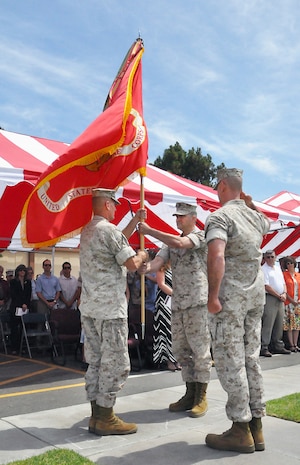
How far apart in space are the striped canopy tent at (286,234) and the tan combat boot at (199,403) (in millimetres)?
7338

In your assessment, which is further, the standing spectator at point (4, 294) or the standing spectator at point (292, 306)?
the standing spectator at point (4, 294)

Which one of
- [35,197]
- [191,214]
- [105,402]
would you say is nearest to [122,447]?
[105,402]

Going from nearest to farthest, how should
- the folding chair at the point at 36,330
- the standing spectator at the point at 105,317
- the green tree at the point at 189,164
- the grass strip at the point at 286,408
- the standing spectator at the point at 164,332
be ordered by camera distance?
the standing spectator at the point at 105,317 < the grass strip at the point at 286,408 < the standing spectator at the point at 164,332 < the folding chair at the point at 36,330 < the green tree at the point at 189,164

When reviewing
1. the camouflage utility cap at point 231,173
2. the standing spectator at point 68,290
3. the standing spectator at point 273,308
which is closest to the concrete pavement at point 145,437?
the camouflage utility cap at point 231,173

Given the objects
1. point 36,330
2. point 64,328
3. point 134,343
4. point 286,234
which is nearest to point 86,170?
point 134,343

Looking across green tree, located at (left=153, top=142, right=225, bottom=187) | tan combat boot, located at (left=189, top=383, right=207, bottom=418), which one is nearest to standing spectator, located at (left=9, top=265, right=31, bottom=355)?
tan combat boot, located at (left=189, top=383, right=207, bottom=418)

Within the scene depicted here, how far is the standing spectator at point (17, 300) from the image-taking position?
9.51 m

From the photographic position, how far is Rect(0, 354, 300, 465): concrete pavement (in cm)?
367

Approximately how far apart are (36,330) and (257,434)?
6.22 meters

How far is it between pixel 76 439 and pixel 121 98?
344cm

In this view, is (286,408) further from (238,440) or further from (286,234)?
(286,234)

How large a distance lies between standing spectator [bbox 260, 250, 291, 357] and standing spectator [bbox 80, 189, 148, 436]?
5.48 meters

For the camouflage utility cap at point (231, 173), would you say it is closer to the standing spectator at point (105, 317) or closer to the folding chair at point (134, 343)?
the standing spectator at point (105, 317)

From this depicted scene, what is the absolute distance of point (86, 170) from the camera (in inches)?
209
